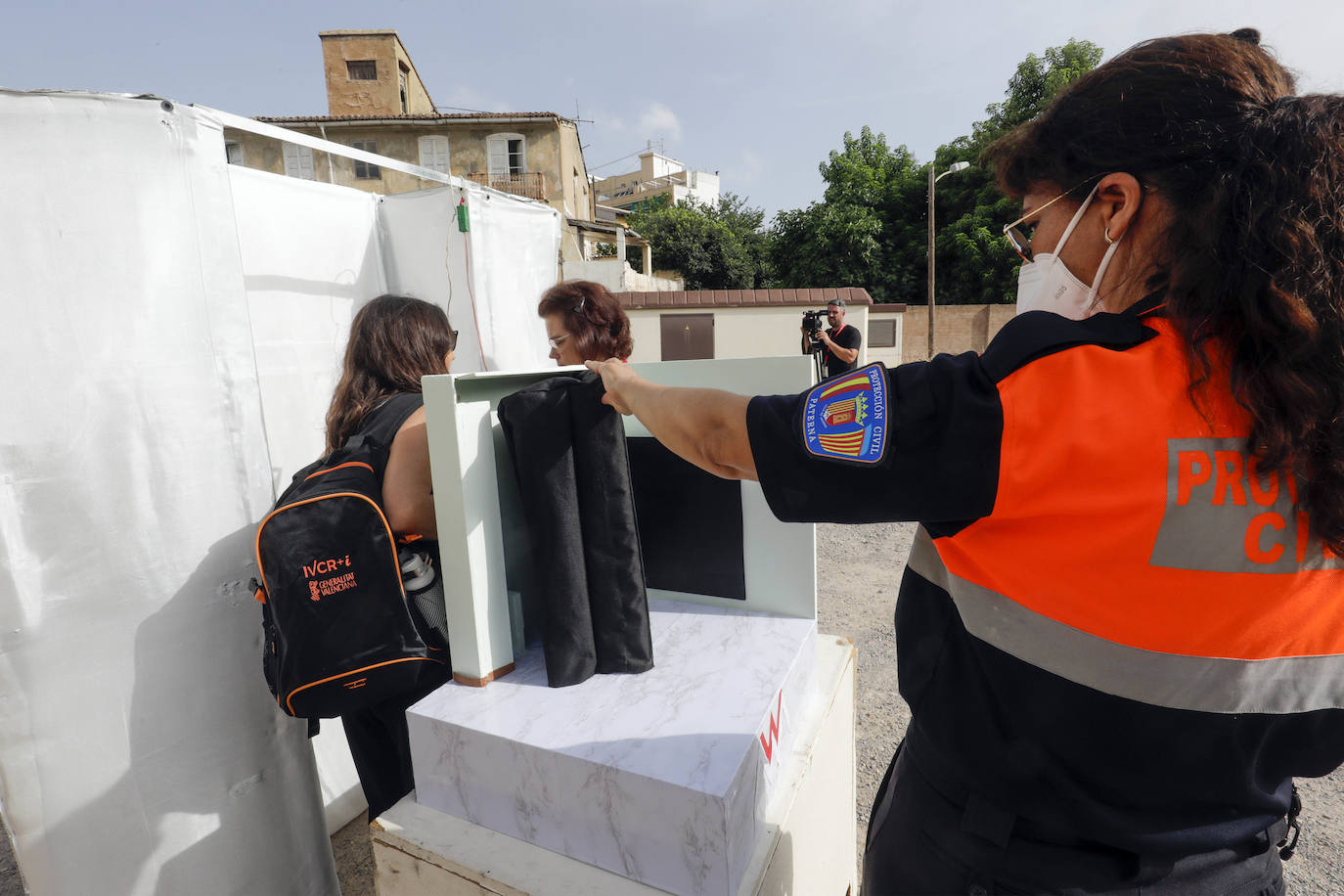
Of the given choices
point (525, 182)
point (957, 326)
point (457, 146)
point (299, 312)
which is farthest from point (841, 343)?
point (457, 146)

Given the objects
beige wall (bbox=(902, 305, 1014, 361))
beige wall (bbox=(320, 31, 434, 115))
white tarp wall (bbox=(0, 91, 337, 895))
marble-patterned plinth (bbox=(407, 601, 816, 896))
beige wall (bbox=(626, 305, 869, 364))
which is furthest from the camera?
beige wall (bbox=(320, 31, 434, 115))

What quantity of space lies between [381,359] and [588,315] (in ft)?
3.44

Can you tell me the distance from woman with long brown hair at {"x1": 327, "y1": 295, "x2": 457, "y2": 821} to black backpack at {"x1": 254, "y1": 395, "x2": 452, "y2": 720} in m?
0.07

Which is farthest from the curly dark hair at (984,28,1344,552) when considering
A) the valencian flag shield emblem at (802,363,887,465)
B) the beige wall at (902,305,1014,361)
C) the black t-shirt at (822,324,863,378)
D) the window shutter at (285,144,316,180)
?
the window shutter at (285,144,316,180)

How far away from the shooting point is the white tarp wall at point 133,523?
129 centimetres

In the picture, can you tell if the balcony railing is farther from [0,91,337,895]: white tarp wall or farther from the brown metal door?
[0,91,337,895]: white tarp wall

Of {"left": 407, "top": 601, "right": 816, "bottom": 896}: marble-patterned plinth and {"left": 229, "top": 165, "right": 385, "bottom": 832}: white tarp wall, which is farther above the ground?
{"left": 229, "top": 165, "right": 385, "bottom": 832}: white tarp wall

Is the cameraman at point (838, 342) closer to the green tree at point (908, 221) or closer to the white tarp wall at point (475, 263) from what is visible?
the white tarp wall at point (475, 263)

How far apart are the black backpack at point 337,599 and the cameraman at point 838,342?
541cm

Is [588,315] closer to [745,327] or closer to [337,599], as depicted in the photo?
[337,599]

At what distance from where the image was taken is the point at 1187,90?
700 mm

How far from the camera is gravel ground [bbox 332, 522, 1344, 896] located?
2059 mm

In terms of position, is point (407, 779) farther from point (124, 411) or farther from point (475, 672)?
point (124, 411)

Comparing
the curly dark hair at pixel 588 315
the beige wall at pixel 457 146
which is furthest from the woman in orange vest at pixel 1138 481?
the beige wall at pixel 457 146
